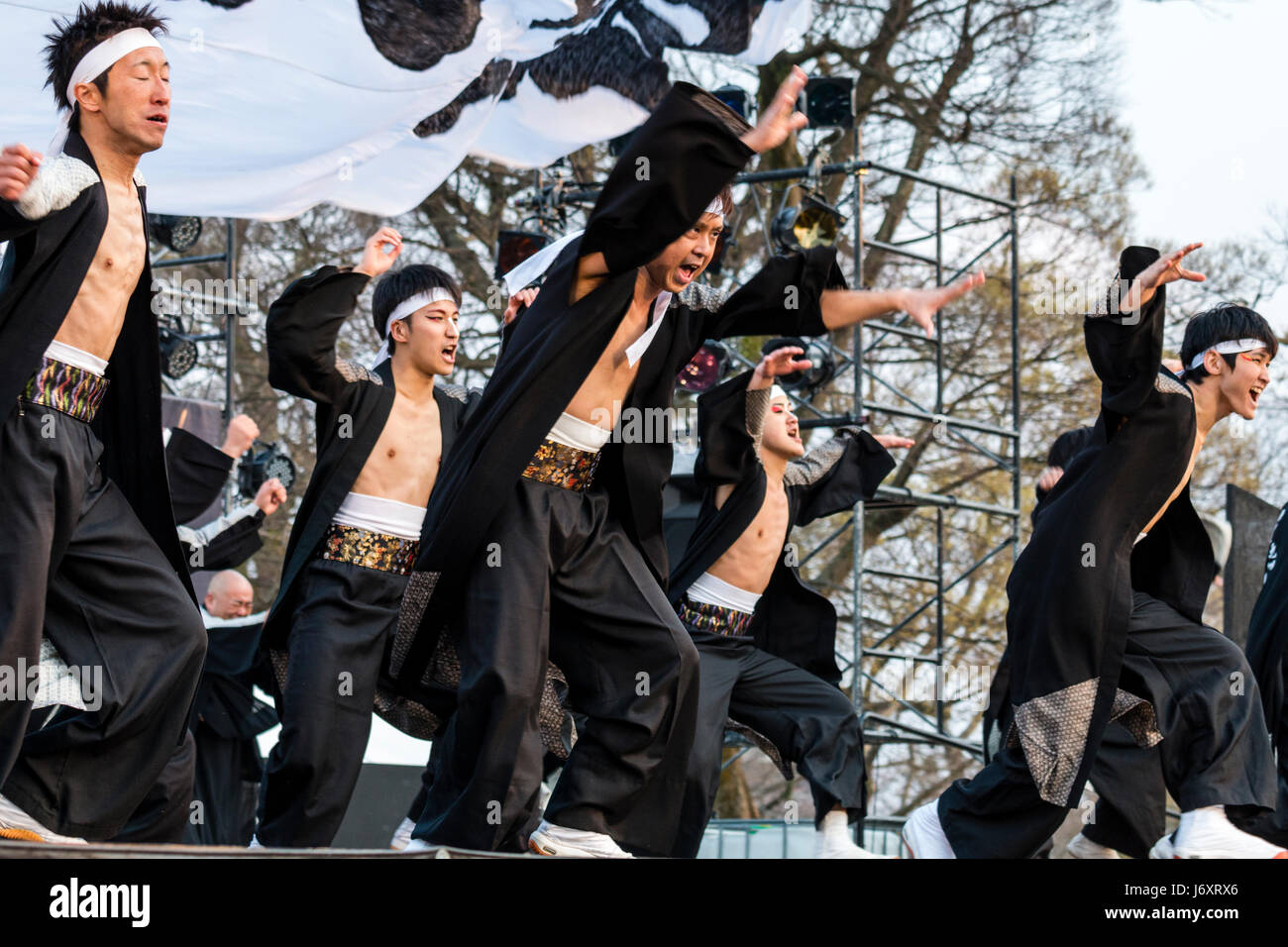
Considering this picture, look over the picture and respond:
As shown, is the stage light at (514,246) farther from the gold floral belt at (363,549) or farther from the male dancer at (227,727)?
the gold floral belt at (363,549)

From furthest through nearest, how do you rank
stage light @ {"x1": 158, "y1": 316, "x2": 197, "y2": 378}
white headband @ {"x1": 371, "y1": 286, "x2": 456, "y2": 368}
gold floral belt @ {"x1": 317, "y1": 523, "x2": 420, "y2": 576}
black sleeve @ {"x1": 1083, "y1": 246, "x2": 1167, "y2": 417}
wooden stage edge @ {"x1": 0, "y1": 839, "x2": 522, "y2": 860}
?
stage light @ {"x1": 158, "y1": 316, "x2": 197, "y2": 378} → white headband @ {"x1": 371, "y1": 286, "x2": 456, "y2": 368} → gold floral belt @ {"x1": 317, "y1": 523, "x2": 420, "y2": 576} → black sleeve @ {"x1": 1083, "y1": 246, "x2": 1167, "y2": 417} → wooden stage edge @ {"x1": 0, "y1": 839, "x2": 522, "y2": 860}

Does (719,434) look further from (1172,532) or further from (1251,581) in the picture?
(1251,581)

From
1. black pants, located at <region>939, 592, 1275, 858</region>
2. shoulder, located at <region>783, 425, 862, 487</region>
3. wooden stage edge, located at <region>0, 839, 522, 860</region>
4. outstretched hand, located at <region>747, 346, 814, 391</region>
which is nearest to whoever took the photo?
wooden stage edge, located at <region>0, 839, 522, 860</region>

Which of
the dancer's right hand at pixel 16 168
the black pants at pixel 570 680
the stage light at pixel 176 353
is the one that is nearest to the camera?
the dancer's right hand at pixel 16 168

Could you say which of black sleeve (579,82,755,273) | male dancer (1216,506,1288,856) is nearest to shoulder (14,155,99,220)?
black sleeve (579,82,755,273)

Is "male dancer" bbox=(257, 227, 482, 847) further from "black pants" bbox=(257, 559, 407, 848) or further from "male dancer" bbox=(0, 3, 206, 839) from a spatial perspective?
"male dancer" bbox=(0, 3, 206, 839)

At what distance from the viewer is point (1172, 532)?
566 cm

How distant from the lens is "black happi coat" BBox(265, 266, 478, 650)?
5246 mm

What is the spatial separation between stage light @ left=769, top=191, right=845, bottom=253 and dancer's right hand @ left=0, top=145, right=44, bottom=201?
687 centimetres

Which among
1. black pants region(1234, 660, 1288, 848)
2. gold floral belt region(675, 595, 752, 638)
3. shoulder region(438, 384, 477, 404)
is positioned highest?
shoulder region(438, 384, 477, 404)

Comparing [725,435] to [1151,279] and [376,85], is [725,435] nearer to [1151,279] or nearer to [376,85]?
[1151,279]

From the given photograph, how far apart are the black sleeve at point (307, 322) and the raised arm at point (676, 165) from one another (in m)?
1.31

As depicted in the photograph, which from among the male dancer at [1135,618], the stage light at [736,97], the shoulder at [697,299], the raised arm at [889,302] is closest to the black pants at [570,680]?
the shoulder at [697,299]

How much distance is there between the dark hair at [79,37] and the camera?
14.1 ft
